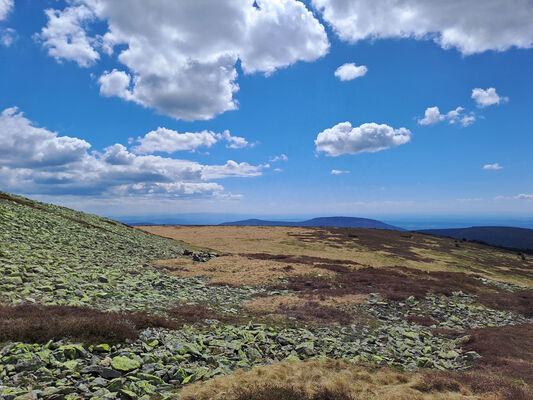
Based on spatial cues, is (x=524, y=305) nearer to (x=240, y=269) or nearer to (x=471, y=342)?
(x=471, y=342)

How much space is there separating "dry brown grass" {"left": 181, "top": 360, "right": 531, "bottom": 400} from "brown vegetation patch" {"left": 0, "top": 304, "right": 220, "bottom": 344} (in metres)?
Answer: 4.59

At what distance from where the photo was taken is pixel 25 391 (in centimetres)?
760

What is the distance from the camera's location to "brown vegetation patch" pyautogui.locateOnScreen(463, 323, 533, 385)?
12602 mm

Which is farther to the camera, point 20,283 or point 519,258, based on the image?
point 519,258

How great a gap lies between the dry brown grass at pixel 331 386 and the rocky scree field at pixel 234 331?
62 mm

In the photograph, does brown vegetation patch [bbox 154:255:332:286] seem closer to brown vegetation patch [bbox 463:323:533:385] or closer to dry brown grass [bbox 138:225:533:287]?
dry brown grass [bbox 138:225:533:287]

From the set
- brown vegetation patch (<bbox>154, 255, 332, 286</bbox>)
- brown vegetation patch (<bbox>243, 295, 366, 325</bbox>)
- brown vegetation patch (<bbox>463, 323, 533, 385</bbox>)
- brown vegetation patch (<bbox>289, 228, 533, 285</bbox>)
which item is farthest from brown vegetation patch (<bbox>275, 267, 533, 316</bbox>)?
brown vegetation patch (<bbox>289, 228, 533, 285</bbox>)

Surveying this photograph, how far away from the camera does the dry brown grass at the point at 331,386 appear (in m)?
8.98

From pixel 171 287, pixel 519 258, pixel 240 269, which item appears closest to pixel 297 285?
pixel 240 269

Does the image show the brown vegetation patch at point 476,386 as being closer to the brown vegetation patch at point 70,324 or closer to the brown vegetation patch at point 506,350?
the brown vegetation patch at point 506,350

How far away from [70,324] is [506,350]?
21564 mm

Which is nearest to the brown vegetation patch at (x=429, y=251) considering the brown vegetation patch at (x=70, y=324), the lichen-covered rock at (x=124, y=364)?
the brown vegetation patch at (x=70, y=324)

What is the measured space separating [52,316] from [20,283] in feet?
24.1

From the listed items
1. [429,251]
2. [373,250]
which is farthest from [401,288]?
[429,251]
